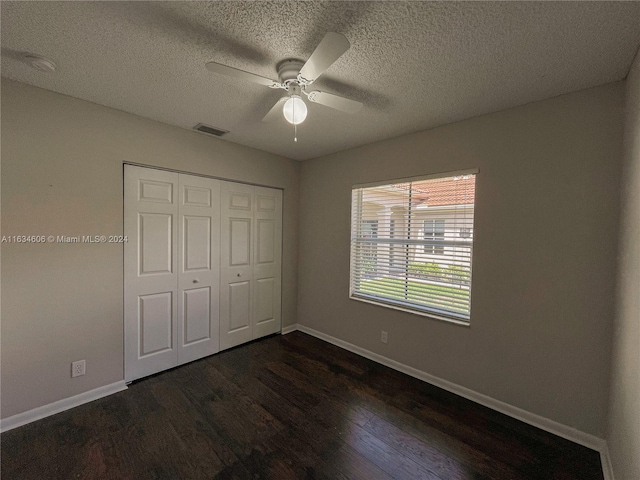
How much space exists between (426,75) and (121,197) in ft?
8.49

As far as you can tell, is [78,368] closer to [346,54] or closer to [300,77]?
[300,77]

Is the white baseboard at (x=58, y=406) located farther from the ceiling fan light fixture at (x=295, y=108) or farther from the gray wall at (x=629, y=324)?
the gray wall at (x=629, y=324)

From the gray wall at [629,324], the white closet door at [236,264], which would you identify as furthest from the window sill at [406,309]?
the white closet door at [236,264]

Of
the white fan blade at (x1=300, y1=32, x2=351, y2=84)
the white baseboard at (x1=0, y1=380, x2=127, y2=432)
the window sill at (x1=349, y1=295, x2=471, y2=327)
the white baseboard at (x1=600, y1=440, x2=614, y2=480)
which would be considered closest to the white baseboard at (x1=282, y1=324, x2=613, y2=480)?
the white baseboard at (x1=600, y1=440, x2=614, y2=480)

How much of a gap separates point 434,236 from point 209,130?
97.4 inches

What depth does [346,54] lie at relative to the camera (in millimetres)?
1509

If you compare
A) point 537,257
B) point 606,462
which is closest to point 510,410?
point 606,462

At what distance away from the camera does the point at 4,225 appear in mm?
1770

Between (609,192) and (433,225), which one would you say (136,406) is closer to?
(433,225)

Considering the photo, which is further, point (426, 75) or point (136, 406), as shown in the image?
point (136, 406)

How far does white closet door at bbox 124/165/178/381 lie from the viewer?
7.70 feet

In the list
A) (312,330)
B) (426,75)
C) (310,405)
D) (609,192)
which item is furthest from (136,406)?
(609,192)

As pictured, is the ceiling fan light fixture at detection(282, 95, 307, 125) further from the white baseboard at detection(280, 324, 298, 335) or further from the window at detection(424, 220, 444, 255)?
the white baseboard at detection(280, 324, 298, 335)

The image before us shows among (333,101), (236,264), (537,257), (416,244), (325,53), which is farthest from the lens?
(236,264)
